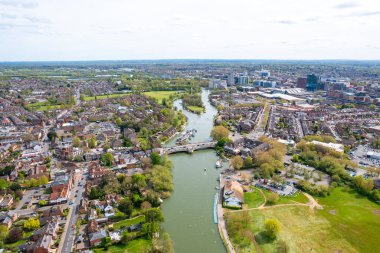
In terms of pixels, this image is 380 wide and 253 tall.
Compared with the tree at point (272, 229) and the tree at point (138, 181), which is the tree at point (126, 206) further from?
the tree at point (272, 229)

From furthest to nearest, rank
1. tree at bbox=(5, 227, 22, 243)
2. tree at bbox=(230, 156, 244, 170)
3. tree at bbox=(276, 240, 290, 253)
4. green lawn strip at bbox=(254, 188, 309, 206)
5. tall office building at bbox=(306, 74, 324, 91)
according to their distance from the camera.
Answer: tall office building at bbox=(306, 74, 324, 91), tree at bbox=(230, 156, 244, 170), green lawn strip at bbox=(254, 188, 309, 206), tree at bbox=(5, 227, 22, 243), tree at bbox=(276, 240, 290, 253)

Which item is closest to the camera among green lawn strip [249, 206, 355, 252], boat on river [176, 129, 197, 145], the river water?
green lawn strip [249, 206, 355, 252]

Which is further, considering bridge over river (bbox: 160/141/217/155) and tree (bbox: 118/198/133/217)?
bridge over river (bbox: 160/141/217/155)

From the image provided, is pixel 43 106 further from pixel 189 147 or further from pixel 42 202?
pixel 42 202

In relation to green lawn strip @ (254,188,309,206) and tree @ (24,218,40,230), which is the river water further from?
tree @ (24,218,40,230)

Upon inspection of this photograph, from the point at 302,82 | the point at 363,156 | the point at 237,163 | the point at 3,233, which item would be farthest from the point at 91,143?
the point at 302,82

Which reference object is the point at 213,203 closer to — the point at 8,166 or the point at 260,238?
the point at 260,238

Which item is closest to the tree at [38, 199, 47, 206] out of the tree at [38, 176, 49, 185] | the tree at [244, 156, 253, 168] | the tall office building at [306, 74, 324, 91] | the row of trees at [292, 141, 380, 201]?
the tree at [38, 176, 49, 185]

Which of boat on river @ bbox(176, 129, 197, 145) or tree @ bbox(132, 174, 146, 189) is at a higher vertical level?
tree @ bbox(132, 174, 146, 189)
